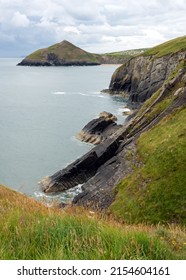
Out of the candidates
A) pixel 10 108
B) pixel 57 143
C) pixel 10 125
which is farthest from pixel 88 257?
pixel 10 108

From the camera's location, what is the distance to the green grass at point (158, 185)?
2692cm

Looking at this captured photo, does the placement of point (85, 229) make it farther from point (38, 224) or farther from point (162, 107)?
point (162, 107)

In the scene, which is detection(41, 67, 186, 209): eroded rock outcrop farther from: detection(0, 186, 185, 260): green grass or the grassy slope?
detection(0, 186, 185, 260): green grass

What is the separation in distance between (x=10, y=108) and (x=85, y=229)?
11474 cm

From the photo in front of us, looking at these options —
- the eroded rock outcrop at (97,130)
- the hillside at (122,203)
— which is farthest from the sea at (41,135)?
the hillside at (122,203)

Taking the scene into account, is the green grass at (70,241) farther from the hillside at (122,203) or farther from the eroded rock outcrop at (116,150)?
the eroded rock outcrop at (116,150)

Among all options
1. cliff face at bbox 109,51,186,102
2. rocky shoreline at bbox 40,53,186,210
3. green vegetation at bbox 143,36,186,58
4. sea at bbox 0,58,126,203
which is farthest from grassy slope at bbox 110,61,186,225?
green vegetation at bbox 143,36,186,58

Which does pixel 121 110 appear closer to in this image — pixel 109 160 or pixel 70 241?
pixel 109 160

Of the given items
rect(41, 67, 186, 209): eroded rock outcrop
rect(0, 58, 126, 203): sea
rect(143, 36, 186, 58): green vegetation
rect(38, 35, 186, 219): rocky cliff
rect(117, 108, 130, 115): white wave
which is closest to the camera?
rect(38, 35, 186, 219): rocky cliff

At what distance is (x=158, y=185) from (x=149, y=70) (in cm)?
10178

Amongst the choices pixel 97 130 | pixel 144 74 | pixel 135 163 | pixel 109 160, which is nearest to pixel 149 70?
pixel 144 74

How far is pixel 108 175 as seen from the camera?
38.5 metres

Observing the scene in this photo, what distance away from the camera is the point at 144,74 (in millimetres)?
128375

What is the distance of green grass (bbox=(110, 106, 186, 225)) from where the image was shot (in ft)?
88.3
